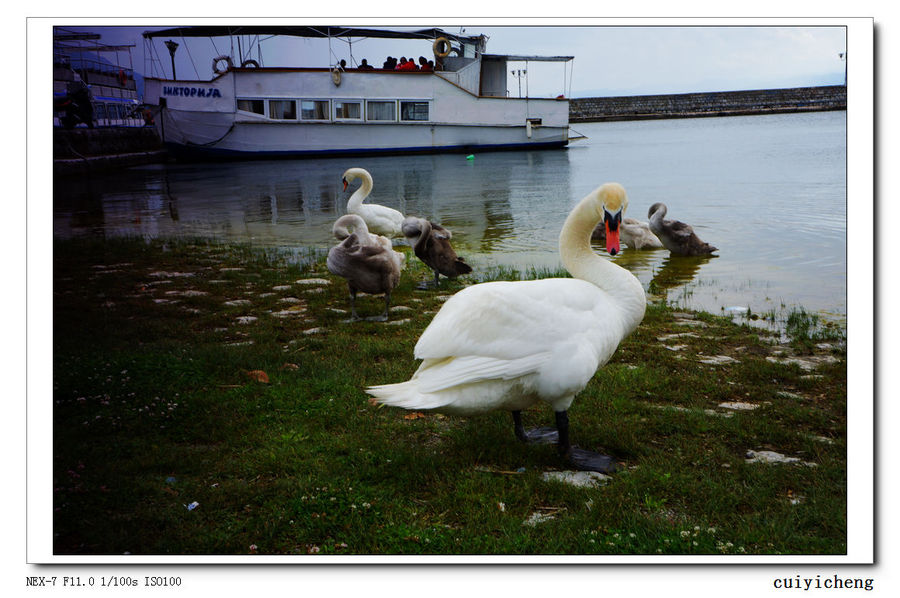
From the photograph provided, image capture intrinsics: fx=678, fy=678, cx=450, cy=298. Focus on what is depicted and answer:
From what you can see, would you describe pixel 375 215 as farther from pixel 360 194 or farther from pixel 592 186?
pixel 592 186

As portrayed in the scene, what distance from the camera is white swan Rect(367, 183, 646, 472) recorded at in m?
3.44

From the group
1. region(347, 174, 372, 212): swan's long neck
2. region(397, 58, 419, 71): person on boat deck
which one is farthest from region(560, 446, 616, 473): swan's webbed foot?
region(347, 174, 372, 212): swan's long neck

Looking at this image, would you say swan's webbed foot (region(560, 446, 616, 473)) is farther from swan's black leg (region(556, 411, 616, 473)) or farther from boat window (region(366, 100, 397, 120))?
boat window (region(366, 100, 397, 120))

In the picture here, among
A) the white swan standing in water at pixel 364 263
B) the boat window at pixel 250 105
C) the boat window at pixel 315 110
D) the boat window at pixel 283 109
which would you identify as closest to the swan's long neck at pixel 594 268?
the white swan standing in water at pixel 364 263

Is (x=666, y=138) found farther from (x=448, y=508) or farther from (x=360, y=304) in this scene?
(x=448, y=508)

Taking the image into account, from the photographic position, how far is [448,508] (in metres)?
3.32

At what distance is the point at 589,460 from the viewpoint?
3758 mm

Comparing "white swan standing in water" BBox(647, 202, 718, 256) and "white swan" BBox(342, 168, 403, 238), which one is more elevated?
"white swan" BBox(342, 168, 403, 238)

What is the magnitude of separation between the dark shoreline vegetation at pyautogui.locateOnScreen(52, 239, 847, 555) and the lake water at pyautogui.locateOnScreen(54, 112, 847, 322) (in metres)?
0.96

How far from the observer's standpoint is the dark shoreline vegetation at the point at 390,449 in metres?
3.15

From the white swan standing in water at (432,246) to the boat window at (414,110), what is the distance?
8.34ft

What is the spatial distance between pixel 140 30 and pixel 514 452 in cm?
324
